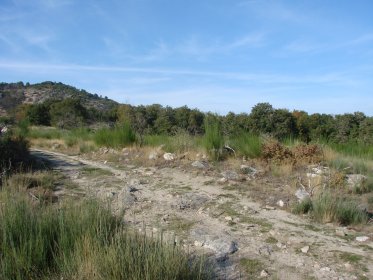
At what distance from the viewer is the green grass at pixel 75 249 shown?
304cm

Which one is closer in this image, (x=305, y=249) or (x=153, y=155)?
(x=305, y=249)

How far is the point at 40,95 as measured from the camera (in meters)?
60.4

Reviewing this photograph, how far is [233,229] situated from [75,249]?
2.59 meters

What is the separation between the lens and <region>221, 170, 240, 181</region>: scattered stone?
8.40m

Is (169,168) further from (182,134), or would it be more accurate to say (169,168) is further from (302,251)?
(302,251)

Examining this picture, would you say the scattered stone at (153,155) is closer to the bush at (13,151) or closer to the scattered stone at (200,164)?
the scattered stone at (200,164)

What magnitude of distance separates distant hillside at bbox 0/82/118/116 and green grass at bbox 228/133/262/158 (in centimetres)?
4160

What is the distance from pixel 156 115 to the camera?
3198 centimetres

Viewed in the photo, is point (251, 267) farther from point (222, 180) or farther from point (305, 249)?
point (222, 180)

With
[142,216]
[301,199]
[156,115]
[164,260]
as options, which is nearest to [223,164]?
[301,199]

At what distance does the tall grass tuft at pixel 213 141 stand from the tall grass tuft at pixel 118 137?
3620 millimetres

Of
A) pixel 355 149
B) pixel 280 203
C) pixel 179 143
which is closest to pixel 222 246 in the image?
pixel 280 203

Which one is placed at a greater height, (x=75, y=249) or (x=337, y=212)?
(x=75, y=249)

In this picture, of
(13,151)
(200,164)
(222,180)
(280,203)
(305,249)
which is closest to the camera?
(305,249)
